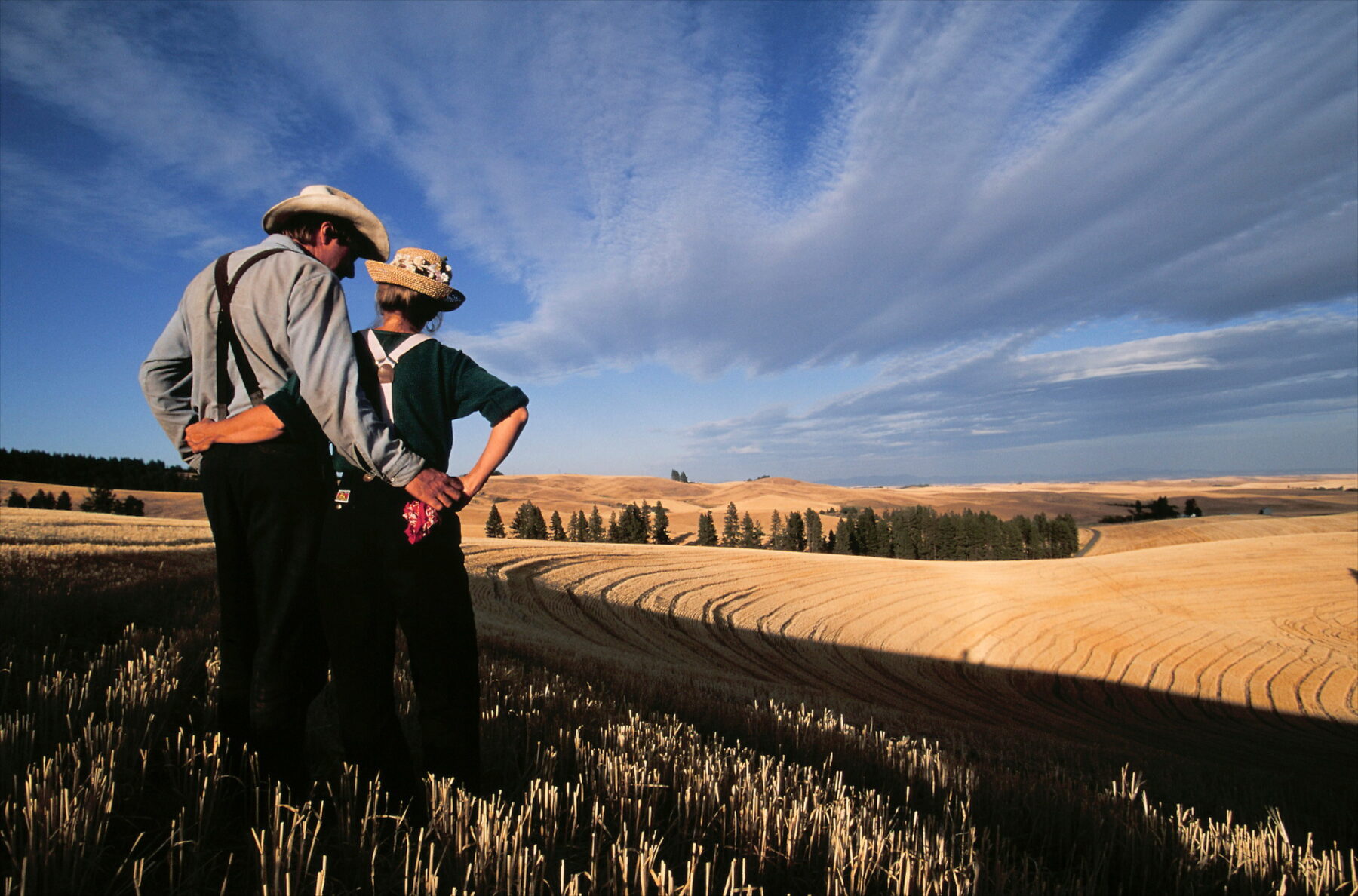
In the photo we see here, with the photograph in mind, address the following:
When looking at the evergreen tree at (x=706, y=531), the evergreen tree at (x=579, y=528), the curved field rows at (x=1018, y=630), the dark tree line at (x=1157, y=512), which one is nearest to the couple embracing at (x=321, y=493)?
the curved field rows at (x=1018, y=630)

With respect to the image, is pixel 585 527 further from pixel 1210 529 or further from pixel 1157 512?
pixel 1157 512

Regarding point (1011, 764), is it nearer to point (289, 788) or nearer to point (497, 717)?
point (497, 717)

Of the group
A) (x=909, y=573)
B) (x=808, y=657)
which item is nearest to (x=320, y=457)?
(x=808, y=657)

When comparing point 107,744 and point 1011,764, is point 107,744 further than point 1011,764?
No

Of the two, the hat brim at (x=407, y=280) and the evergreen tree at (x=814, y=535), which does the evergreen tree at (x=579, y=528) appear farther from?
the hat brim at (x=407, y=280)

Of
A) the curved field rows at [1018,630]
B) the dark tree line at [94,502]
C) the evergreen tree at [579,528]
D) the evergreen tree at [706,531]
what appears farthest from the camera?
the evergreen tree at [706,531]

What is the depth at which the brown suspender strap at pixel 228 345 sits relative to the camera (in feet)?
7.89

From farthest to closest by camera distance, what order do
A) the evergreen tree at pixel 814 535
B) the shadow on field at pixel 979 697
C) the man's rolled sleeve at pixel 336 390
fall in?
the evergreen tree at pixel 814 535
the shadow on field at pixel 979 697
the man's rolled sleeve at pixel 336 390

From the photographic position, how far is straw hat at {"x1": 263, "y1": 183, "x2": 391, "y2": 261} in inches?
104

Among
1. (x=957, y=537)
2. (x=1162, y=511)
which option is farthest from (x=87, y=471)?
(x=1162, y=511)

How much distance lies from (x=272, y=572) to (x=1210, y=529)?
195 feet

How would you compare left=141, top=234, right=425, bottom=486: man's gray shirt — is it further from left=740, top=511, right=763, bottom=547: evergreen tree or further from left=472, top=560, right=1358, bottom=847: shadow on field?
left=740, top=511, right=763, bottom=547: evergreen tree

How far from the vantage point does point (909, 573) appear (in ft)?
88.4

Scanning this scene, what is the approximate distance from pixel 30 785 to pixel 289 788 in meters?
0.73
